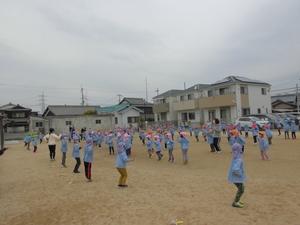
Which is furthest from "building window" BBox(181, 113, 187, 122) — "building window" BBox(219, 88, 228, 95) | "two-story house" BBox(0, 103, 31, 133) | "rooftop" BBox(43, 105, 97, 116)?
"two-story house" BBox(0, 103, 31, 133)

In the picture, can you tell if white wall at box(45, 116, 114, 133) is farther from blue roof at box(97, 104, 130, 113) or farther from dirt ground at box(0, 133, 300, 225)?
dirt ground at box(0, 133, 300, 225)

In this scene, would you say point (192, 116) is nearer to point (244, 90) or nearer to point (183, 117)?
point (183, 117)

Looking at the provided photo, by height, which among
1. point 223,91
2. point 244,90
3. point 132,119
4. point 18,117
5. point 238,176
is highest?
point 223,91

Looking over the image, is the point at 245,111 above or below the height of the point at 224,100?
below

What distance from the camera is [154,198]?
7625 millimetres

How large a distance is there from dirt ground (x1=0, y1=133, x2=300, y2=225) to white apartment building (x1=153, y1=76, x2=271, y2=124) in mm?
24235

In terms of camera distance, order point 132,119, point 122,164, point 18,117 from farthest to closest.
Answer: point 132,119
point 18,117
point 122,164

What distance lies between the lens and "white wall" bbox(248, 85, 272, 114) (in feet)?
121

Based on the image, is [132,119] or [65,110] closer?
[65,110]

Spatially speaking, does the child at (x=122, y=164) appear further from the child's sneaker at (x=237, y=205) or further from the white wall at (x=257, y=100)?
the white wall at (x=257, y=100)

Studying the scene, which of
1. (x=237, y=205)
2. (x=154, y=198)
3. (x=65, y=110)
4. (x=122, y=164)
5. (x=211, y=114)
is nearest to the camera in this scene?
(x=237, y=205)

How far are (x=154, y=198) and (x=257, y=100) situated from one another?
33053mm

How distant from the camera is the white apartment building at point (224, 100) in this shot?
117 feet

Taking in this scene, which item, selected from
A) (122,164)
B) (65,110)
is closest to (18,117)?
(65,110)
